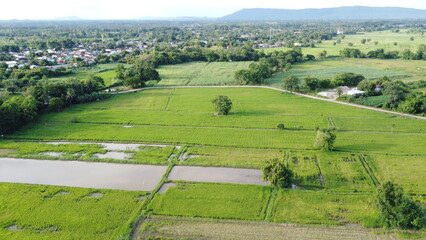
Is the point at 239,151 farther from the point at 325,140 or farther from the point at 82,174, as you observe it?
the point at 82,174

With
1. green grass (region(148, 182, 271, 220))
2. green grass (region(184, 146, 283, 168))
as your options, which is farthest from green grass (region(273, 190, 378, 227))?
green grass (region(184, 146, 283, 168))

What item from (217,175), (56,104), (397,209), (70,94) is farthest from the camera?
(70,94)

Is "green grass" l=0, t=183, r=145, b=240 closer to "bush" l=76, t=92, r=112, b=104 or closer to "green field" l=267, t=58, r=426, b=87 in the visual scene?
"bush" l=76, t=92, r=112, b=104

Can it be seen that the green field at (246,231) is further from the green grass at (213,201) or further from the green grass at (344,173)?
the green grass at (344,173)

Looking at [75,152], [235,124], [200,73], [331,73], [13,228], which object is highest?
[331,73]

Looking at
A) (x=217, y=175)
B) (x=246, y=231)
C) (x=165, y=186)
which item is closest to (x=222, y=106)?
(x=217, y=175)

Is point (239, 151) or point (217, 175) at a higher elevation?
point (239, 151)
